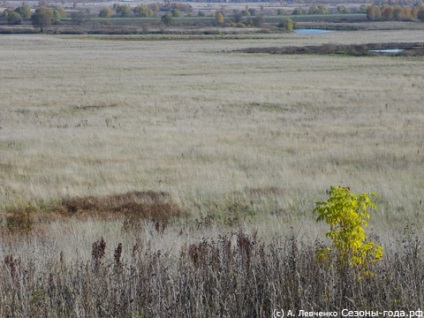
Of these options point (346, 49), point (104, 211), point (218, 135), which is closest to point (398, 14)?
point (346, 49)

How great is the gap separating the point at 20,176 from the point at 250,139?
27.7ft

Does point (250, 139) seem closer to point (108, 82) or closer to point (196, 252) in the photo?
point (196, 252)

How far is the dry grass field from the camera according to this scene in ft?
32.5

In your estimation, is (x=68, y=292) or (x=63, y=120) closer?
(x=68, y=292)

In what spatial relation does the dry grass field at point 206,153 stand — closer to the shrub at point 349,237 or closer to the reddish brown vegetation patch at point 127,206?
the reddish brown vegetation patch at point 127,206

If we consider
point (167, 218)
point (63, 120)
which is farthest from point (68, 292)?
point (63, 120)

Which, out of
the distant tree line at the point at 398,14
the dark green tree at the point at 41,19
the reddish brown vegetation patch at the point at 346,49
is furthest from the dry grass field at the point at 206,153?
the distant tree line at the point at 398,14

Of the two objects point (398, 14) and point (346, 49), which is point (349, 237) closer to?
point (346, 49)

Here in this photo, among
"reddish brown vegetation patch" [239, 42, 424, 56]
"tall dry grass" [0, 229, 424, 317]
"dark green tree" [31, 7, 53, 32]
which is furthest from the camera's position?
"dark green tree" [31, 7, 53, 32]

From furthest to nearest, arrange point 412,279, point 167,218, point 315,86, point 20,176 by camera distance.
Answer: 1. point 315,86
2. point 20,176
3. point 167,218
4. point 412,279

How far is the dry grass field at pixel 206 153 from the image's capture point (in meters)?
9.91

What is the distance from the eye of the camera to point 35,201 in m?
13.1

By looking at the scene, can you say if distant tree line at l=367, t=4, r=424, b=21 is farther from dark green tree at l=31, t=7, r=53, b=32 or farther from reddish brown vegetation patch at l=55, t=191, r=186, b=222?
reddish brown vegetation patch at l=55, t=191, r=186, b=222

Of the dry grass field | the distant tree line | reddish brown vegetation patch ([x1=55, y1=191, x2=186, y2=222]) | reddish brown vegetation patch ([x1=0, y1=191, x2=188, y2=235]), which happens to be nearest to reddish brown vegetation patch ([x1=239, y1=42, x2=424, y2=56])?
the dry grass field
